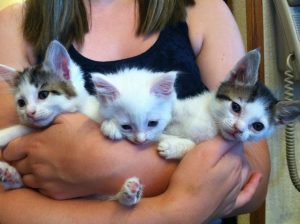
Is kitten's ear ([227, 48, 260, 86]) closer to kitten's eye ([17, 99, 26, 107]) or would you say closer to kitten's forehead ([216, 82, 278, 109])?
kitten's forehead ([216, 82, 278, 109])

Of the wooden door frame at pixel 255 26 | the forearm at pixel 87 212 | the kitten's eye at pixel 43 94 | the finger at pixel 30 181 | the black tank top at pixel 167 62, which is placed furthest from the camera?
the wooden door frame at pixel 255 26

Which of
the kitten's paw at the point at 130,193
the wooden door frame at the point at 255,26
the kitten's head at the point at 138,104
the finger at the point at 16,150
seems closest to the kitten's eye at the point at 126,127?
the kitten's head at the point at 138,104

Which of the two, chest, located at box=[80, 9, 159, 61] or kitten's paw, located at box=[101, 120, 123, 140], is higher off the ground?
chest, located at box=[80, 9, 159, 61]

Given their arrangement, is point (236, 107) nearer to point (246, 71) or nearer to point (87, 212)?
point (246, 71)

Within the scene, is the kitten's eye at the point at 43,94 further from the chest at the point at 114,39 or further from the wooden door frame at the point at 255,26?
the wooden door frame at the point at 255,26

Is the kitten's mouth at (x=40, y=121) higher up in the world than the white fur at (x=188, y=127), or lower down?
higher up

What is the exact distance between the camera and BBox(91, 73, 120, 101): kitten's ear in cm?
80

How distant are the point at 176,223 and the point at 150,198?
0.26ft

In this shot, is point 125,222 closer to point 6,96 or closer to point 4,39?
point 6,96

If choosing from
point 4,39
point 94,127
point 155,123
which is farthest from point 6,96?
point 155,123

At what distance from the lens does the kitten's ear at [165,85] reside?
0.82 metres

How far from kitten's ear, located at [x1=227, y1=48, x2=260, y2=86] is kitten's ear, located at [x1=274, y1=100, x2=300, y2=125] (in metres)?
0.09

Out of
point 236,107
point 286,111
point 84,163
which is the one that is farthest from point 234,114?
point 84,163

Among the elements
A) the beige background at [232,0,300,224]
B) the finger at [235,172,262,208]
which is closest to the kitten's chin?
the finger at [235,172,262,208]
